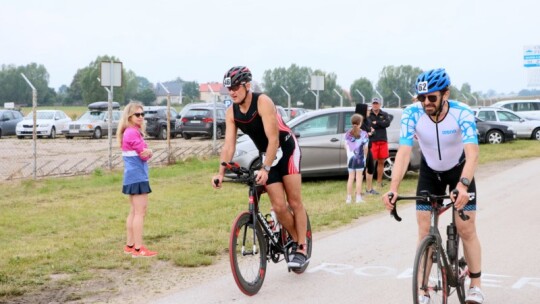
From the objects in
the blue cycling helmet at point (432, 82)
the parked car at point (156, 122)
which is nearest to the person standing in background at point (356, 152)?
the blue cycling helmet at point (432, 82)

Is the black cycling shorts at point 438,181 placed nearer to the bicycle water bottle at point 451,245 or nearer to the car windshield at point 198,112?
the bicycle water bottle at point 451,245

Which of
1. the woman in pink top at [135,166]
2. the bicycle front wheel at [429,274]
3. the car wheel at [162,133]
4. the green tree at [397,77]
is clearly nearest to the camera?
the bicycle front wheel at [429,274]

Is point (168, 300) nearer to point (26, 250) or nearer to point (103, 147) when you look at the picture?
point (26, 250)

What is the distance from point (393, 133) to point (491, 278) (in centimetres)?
907

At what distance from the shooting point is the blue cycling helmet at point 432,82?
16.9ft

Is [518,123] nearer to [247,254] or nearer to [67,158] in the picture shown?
[67,158]

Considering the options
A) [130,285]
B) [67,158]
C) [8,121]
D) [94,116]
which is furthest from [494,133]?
[130,285]

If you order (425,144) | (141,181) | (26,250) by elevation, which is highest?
(425,144)

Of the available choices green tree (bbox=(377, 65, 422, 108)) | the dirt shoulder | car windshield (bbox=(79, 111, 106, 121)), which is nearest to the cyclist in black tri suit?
the dirt shoulder

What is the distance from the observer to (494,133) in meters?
29.8

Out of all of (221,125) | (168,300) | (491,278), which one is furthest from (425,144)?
(221,125)

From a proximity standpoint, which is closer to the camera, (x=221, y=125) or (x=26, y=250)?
(x=26, y=250)

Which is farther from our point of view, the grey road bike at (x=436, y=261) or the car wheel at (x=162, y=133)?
the car wheel at (x=162, y=133)

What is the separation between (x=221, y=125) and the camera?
1293 inches
